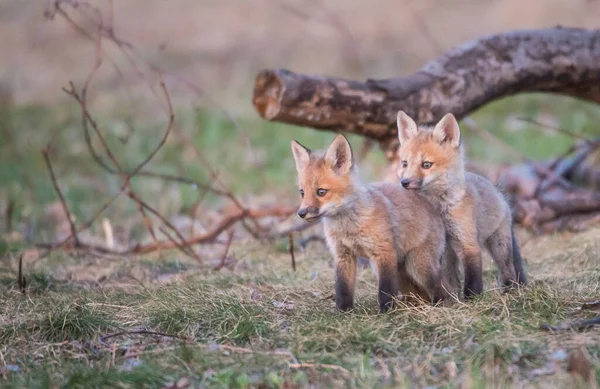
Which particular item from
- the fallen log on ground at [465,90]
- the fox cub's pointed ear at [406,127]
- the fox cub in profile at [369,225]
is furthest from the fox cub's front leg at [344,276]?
the fallen log on ground at [465,90]

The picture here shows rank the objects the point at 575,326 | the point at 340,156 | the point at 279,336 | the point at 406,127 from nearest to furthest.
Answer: the point at 575,326
the point at 279,336
the point at 340,156
the point at 406,127

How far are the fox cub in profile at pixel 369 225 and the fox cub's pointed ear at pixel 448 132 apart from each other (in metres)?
0.41

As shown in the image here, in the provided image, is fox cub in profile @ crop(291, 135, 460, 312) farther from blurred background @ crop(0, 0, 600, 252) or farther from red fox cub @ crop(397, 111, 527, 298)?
blurred background @ crop(0, 0, 600, 252)

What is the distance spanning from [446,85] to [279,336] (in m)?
3.02

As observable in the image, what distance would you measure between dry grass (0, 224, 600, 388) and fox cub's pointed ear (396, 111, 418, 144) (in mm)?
1133

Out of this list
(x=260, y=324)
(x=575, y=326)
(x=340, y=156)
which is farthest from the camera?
(x=340, y=156)

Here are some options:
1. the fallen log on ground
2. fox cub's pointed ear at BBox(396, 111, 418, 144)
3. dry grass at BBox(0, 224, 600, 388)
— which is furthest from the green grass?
Result: fox cub's pointed ear at BBox(396, 111, 418, 144)

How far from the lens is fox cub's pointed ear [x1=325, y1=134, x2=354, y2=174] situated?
489 cm

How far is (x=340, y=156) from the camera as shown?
4.96 meters

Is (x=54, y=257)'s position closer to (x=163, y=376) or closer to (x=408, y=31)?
(x=163, y=376)

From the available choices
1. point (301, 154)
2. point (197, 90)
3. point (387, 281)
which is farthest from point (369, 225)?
point (197, 90)

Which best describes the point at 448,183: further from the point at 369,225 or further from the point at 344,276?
the point at 344,276

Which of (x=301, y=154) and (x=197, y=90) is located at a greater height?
(x=197, y=90)

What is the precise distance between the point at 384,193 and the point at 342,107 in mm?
1272
